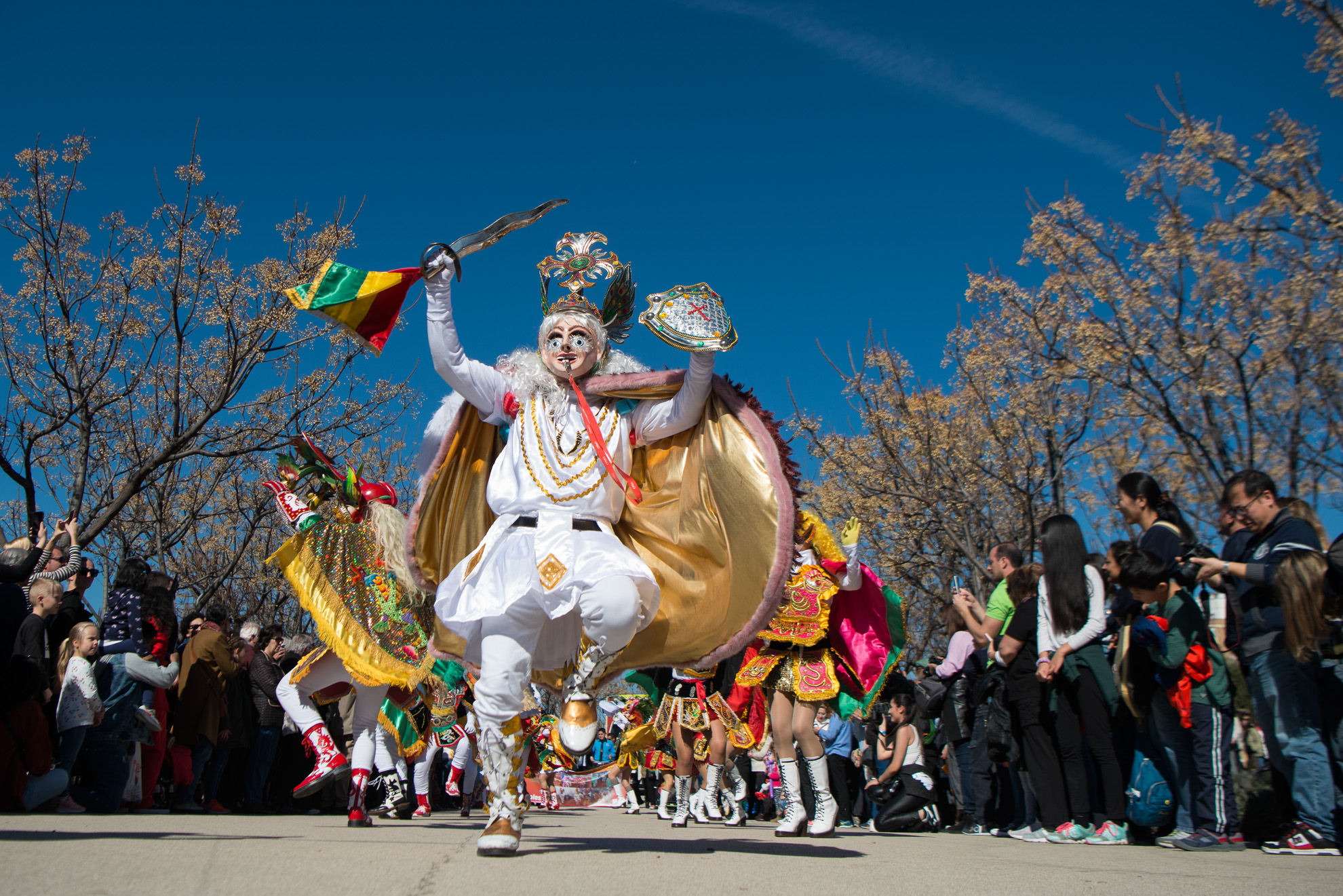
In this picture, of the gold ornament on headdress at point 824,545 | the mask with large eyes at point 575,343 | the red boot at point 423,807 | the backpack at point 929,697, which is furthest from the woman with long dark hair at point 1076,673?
the red boot at point 423,807

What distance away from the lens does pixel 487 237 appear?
494cm

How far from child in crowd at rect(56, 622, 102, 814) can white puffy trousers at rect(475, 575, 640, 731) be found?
3.67 metres

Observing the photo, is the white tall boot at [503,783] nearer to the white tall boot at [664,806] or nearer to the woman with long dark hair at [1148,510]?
the woman with long dark hair at [1148,510]

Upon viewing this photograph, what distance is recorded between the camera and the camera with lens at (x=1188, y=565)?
17.6 feet

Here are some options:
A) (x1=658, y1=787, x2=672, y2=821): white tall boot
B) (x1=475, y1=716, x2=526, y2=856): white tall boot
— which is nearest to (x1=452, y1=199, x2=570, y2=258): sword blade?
(x1=475, y1=716, x2=526, y2=856): white tall boot

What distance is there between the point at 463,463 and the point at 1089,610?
3.76 m

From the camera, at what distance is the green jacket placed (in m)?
5.45

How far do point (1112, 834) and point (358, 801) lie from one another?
4.68m

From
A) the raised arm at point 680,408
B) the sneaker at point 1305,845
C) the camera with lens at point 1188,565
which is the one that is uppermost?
the raised arm at point 680,408

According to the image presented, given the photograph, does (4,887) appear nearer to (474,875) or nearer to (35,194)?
(474,875)

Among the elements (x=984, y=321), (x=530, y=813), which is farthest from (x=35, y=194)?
(x=984, y=321)

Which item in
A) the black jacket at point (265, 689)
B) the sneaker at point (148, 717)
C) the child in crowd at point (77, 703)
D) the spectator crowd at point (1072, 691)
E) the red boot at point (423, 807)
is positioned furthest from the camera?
the red boot at point (423, 807)

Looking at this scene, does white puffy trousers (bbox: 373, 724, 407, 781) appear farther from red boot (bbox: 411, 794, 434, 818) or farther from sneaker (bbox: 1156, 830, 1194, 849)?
sneaker (bbox: 1156, 830, 1194, 849)

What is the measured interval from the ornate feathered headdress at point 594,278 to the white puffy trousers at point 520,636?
157 cm
